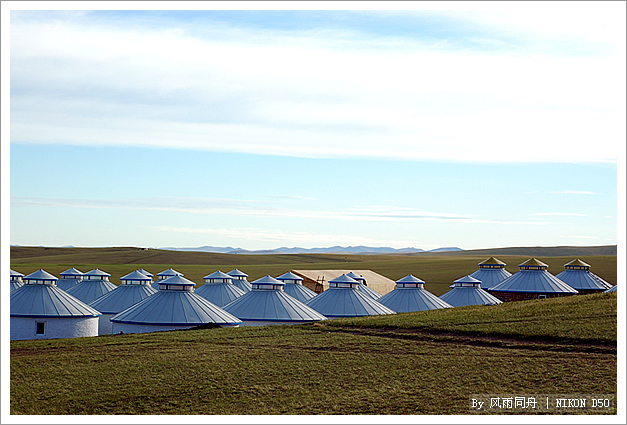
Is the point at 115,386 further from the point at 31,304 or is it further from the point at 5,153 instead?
the point at 31,304

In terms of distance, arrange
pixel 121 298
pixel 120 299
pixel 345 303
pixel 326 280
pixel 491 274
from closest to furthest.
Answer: pixel 345 303 < pixel 120 299 < pixel 121 298 < pixel 326 280 < pixel 491 274

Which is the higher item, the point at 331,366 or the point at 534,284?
→ the point at 534,284

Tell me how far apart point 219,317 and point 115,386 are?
2092 cm

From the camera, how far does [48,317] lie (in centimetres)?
5216

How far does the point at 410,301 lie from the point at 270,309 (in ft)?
51.3

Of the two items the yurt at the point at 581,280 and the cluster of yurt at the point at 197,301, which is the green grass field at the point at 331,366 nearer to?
the cluster of yurt at the point at 197,301

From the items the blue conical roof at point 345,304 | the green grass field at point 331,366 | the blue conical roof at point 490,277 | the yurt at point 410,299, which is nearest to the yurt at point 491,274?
the blue conical roof at point 490,277

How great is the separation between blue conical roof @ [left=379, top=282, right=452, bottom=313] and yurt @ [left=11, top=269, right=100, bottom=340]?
2575cm

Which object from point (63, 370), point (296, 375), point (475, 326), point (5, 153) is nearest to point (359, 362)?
point (296, 375)

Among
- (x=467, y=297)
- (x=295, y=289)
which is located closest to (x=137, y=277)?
(x=295, y=289)

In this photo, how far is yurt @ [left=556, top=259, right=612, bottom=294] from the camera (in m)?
88.2

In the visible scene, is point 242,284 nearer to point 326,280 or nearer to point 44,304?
point 326,280

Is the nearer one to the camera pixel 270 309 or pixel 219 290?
pixel 270 309

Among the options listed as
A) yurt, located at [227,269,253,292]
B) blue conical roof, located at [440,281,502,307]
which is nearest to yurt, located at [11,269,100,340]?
yurt, located at [227,269,253,292]
